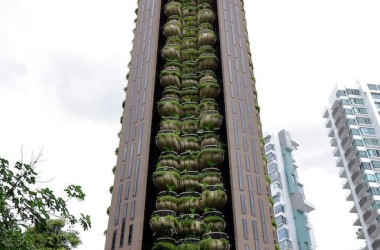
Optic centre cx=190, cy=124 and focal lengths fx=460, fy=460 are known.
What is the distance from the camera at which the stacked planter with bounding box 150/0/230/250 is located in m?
35.1

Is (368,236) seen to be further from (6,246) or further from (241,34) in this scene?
(6,246)

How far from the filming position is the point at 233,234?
118 ft

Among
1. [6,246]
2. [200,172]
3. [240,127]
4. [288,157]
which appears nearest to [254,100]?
[240,127]

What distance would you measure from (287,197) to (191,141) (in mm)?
45657

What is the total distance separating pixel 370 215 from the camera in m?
71.0

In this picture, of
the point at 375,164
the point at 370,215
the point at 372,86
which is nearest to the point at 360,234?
the point at 370,215

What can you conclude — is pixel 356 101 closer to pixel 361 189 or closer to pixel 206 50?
pixel 361 189

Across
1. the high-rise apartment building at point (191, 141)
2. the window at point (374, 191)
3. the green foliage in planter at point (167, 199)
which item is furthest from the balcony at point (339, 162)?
the green foliage in planter at point (167, 199)

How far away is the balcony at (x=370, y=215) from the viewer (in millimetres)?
69562

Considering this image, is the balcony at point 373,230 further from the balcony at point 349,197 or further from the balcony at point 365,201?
the balcony at point 349,197

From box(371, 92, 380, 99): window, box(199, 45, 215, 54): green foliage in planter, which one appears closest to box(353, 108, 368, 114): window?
box(371, 92, 380, 99): window

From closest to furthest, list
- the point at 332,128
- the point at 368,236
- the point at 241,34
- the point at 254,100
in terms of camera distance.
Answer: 1. the point at 254,100
2. the point at 241,34
3. the point at 368,236
4. the point at 332,128

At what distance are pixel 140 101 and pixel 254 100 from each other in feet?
37.2

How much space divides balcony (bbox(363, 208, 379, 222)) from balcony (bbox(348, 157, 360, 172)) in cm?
819
